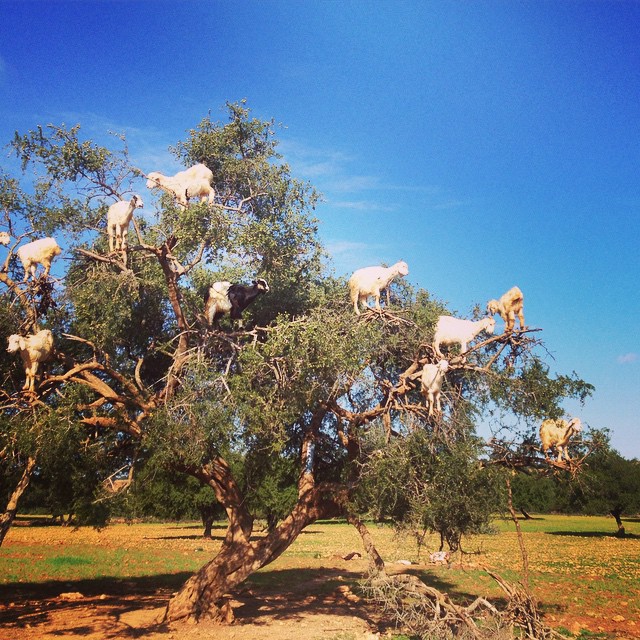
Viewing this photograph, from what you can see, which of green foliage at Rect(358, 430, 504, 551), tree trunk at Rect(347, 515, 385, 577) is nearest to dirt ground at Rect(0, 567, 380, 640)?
tree trunk at Rect(347, 515, 385, 577)

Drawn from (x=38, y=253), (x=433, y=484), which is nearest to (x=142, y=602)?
(x=433, y=484)

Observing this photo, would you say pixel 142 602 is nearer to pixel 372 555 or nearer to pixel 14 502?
pixel 14 502

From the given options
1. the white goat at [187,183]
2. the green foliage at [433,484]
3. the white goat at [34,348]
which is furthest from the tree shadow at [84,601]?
the white goat at [187,183]

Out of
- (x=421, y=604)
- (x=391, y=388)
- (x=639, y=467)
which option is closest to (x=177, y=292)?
(x=391, y=388)

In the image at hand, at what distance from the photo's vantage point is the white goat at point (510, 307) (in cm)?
1134

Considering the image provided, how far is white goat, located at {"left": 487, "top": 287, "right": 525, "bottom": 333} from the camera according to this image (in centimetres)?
1134

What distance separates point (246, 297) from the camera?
37.8ft

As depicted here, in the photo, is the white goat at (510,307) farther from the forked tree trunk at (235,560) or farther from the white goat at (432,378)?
the forked tree trunk at (235,560)

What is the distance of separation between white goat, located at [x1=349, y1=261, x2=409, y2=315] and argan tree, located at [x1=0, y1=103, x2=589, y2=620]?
0.54 m

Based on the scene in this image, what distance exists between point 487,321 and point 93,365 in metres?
8.36

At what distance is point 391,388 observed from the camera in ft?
39.4

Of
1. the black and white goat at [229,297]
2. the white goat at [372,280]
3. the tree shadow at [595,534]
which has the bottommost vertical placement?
the tree shadow at [595,534]

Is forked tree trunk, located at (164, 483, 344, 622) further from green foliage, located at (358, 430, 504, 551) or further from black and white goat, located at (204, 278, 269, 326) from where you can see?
black and white goat, located at (204, 278, 269, 326)

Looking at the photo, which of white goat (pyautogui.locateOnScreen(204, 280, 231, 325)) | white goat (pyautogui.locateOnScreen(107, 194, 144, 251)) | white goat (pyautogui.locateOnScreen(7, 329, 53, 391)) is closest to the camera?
white goat (pyautogui.locateOnScreen(7, 329, 53, 391))
